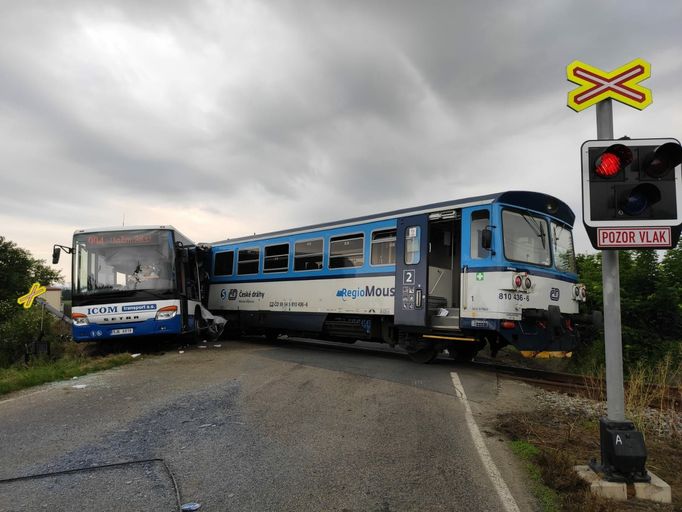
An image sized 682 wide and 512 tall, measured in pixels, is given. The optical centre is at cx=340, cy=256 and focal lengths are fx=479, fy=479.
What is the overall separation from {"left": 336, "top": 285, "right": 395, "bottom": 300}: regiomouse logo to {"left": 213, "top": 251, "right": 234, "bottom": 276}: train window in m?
5.15

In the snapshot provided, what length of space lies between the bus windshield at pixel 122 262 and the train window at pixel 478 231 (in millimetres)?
7374

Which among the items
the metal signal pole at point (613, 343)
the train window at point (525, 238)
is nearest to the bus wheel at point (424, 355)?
the train window at point (525, 238)

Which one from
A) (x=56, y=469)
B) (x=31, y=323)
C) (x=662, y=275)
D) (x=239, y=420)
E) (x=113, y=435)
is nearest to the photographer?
(x=56, y=469)

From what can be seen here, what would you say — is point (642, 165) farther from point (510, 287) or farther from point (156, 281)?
point (156, 281)

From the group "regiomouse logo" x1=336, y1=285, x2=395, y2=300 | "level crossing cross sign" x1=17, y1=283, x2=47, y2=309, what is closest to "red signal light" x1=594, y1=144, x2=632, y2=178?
"regiomouse logo" x1=336, y1=285, x2=395, y2=300

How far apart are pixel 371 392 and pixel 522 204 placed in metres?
4.60

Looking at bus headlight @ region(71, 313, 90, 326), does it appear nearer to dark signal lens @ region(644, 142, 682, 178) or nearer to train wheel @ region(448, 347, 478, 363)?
train wheel @ region(448, 347, 478, 363)

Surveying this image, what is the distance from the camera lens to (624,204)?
12.4 feet

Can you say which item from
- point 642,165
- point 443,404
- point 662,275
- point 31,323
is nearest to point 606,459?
point 642,165

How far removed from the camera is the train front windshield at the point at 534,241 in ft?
28.5

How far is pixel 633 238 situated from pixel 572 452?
7.14ft

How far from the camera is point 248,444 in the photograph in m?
4.71

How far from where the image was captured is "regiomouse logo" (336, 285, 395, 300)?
10.3m

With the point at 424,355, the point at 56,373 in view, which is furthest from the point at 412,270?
the point at 56,373
